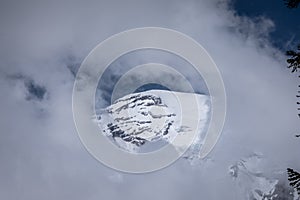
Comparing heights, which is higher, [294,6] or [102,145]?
[102,145]

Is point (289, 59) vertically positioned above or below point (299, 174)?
above

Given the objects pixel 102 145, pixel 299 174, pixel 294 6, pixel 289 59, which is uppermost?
pixel 102 145

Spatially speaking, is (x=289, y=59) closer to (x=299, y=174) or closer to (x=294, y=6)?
(x=294, y=6)

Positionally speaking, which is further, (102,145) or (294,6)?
(102,145)

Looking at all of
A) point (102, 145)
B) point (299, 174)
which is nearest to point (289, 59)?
point (299, 174)

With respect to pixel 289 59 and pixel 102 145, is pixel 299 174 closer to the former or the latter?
pixel 289 59

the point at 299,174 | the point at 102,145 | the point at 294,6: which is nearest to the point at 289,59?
the point at 294,6

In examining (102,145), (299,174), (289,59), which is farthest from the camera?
(102,145)

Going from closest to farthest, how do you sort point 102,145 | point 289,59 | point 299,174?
point 299,174 → point 289,59 → point 102,145

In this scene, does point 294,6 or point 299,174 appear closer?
point 299,174
